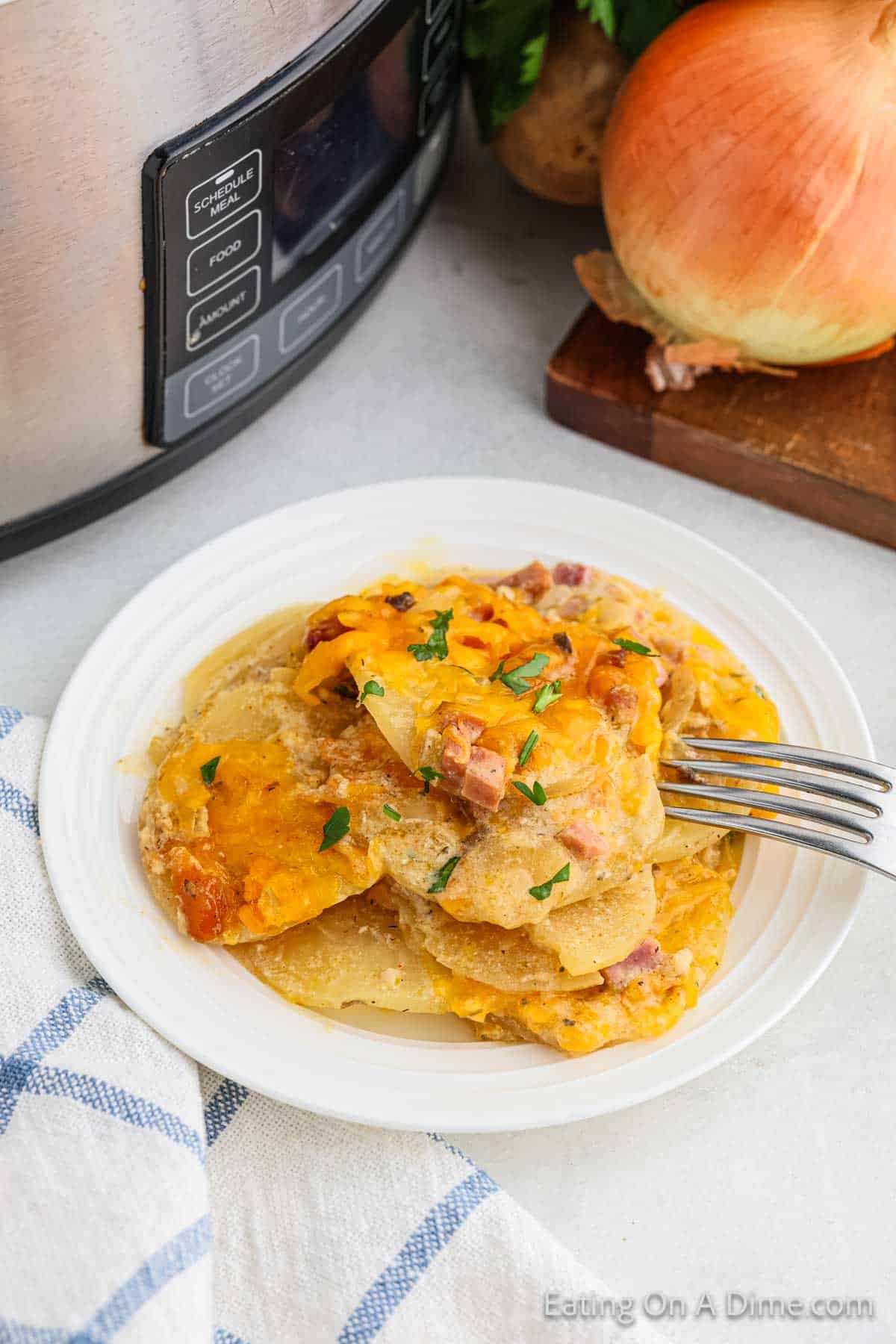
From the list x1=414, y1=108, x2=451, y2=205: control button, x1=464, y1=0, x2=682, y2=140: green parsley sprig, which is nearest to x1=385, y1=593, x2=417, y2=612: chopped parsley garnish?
x1=414, y1=108, x2=451, y2=205: control button

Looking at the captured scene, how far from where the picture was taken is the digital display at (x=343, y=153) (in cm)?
137

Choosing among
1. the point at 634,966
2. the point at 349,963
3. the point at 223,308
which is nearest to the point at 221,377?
the point at 223,308

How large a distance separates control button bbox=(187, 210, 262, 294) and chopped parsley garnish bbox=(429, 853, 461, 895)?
638 mm

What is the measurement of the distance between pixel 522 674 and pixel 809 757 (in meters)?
0.28

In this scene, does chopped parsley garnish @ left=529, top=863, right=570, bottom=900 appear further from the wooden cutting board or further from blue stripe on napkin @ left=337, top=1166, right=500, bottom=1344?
the wooden cutting board

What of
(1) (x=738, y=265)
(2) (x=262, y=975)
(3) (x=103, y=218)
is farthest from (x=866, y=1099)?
(3) (x=103, y=218)

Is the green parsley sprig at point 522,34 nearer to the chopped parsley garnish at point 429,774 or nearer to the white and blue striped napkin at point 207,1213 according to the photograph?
the chopped parsley garnish at point 429,774

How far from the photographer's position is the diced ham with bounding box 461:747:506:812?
43.1 inches

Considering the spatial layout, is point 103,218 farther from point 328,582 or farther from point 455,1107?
point 455,1107

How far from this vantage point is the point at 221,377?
1476 mm

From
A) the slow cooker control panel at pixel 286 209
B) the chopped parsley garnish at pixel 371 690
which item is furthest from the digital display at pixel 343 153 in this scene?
the chopped parsley garnish at pixel 371 690

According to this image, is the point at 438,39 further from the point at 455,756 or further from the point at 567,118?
the point at 455,756

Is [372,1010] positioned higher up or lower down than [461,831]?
lower down

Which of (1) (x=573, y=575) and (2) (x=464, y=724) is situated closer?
(2) (x=464, y=724)
